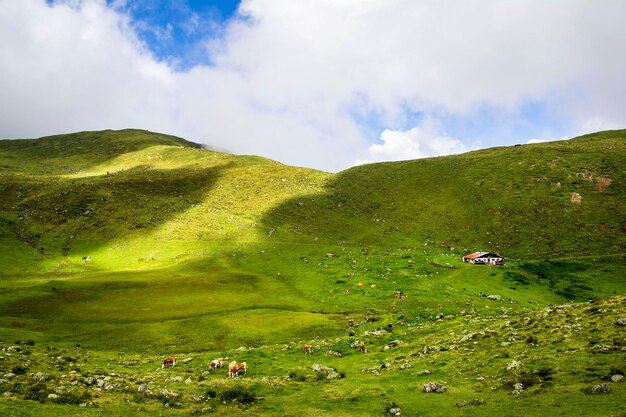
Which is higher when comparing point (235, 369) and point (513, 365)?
point (513, 365)

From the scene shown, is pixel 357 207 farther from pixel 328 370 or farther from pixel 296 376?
pixel 296 376

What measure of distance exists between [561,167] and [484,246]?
176 feet

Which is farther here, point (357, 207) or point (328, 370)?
point (357, 207)

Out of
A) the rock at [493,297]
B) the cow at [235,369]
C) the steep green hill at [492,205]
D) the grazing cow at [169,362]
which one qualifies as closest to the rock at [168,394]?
the cow at [235,369]

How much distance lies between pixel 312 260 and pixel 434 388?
211 ft

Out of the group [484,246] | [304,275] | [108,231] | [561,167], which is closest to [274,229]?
[304,275]

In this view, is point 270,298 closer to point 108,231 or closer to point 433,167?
point 108,231

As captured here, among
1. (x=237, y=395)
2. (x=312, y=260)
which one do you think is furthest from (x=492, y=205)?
(x=237, y=395)

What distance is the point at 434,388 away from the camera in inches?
824

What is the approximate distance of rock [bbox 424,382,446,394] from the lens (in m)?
20.7

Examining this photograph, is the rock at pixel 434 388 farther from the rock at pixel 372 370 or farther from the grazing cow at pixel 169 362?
the grazing cow at pixel 169 362

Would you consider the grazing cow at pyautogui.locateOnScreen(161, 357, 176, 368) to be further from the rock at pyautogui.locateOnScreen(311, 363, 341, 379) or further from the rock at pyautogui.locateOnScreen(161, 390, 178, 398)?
the rock at pyautogui.locateOnScreen(311, 363, 341, 379)

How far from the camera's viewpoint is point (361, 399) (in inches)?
821

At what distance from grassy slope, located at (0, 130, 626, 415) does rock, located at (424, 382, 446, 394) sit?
958 mm
